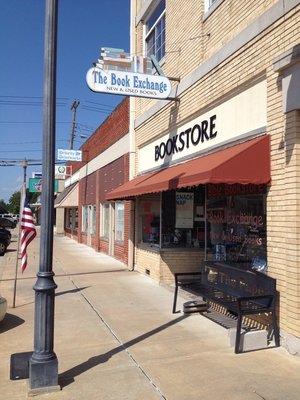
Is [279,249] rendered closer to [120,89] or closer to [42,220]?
[42,220]

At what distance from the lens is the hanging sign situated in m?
10.0

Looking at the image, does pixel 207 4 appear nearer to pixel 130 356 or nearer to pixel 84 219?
pixel 130 356

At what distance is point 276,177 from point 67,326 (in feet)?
13.3

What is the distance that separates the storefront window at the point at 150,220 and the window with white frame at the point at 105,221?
5.87m

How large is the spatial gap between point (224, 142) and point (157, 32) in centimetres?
665

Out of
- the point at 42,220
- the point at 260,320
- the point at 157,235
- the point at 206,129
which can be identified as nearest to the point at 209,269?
the point at 260,320

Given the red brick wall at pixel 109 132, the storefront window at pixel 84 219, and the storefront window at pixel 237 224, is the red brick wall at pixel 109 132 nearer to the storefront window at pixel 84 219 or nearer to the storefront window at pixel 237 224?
the storefront window at pixel 84 219

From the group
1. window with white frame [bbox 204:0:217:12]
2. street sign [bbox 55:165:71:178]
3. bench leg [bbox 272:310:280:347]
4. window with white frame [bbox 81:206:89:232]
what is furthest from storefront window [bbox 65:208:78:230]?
bench leg [bbox 272:310:280:347]

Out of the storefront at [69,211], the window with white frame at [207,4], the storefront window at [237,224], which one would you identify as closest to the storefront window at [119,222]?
the storefront window at [237,224]

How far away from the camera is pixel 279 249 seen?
6.78m

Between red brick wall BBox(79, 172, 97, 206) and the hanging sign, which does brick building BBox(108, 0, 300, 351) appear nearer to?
the hanging sign

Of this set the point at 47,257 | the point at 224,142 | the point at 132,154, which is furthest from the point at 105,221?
the point at 47,257

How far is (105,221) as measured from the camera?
70.2 ft

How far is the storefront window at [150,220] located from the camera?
13309 mm
